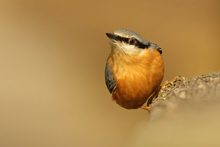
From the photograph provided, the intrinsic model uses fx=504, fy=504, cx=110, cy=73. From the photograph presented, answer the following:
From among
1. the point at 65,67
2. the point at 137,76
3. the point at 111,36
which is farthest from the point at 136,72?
the point at 65,67

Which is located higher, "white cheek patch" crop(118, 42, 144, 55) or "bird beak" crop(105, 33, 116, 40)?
"bird beak" crop(105, 33, 116, 40)

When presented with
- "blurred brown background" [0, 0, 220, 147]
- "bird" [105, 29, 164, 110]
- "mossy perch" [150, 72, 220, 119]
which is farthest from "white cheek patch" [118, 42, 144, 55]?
"blurred brown background" [0, 0, 220, 147]

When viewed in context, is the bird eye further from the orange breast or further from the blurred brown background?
the blurred brown background

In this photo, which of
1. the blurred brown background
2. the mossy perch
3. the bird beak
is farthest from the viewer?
the blurred brown background

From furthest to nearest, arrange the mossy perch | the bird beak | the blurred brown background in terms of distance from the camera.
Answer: the blurred brown background < the bird beak < the mossy perch

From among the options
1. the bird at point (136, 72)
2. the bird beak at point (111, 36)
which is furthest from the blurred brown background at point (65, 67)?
the bird beak at point (111, 36)

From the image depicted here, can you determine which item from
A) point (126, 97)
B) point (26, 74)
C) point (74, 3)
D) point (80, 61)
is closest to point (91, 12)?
point (74, 3)
